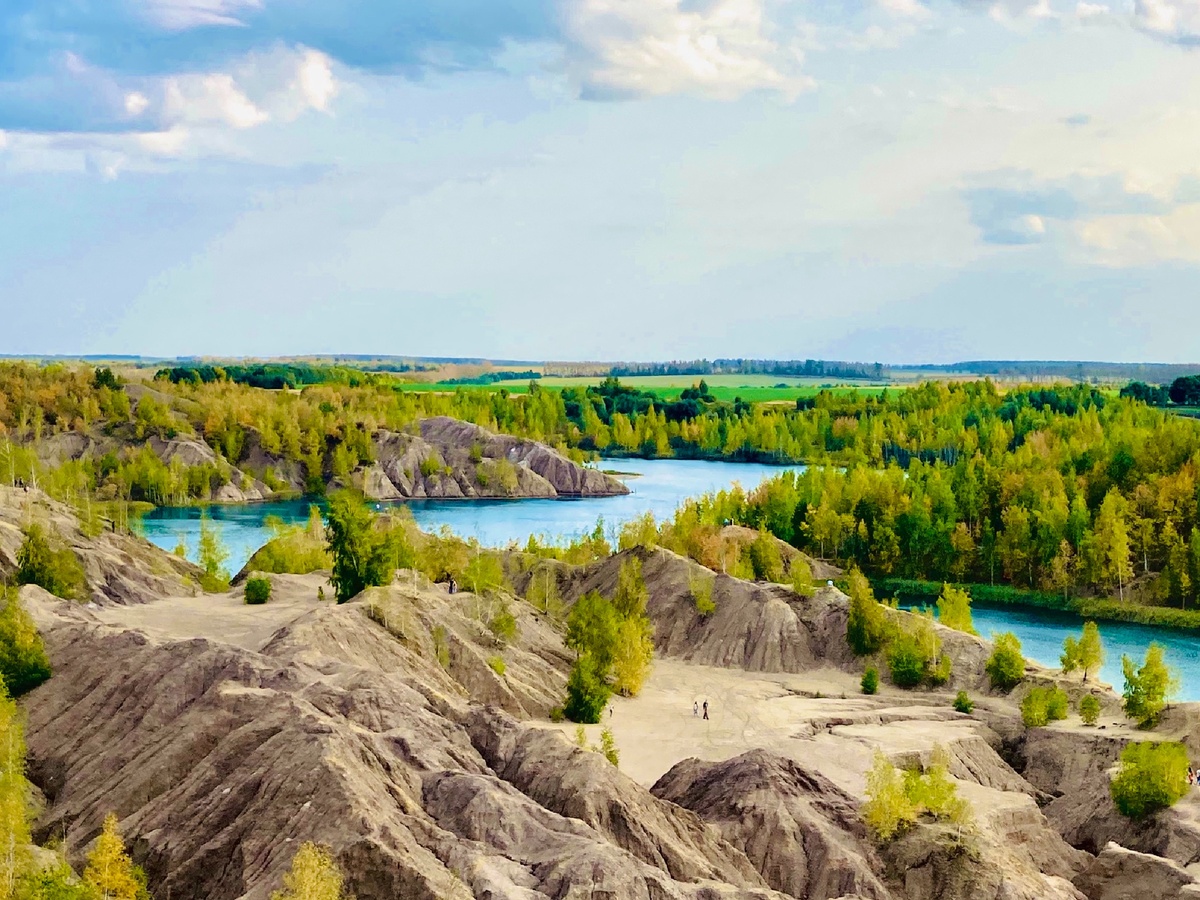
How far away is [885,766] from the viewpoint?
50.2 metres

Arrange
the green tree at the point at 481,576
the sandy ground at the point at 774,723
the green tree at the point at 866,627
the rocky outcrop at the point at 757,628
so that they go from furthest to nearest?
the green tree at the point at 866,627
the rocky outcrop at the point at 757,628
the green tree at the point at 481,576
the sandy ground at the point at 774,723

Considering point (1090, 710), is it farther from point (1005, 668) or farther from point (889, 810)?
point (889, 810)

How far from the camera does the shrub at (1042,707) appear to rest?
66.5 m

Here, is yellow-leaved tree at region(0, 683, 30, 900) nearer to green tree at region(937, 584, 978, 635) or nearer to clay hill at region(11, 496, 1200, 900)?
clay hill at region(11, 496, 1200, 900)

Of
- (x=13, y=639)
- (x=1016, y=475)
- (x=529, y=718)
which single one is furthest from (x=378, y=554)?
(x=1016, y=475)

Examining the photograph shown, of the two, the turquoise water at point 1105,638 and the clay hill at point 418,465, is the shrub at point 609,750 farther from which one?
the clay hill at point 418,465

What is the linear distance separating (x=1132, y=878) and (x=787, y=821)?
40.6 feet

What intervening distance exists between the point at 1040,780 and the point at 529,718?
24.0 meters

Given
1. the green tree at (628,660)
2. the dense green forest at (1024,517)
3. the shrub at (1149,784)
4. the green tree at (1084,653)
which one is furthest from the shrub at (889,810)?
the dense green forest at (1024,517)

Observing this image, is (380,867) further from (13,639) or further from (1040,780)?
(1040,780)

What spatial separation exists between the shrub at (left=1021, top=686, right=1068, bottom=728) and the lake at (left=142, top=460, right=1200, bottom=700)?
53.0 ft

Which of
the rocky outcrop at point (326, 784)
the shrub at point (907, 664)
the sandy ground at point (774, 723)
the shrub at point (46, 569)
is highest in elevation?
the shrub at point (46, 569)

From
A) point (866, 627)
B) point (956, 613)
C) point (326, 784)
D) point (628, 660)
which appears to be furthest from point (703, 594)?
point (326, 784)

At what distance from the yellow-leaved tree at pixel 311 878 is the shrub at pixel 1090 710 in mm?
42077
